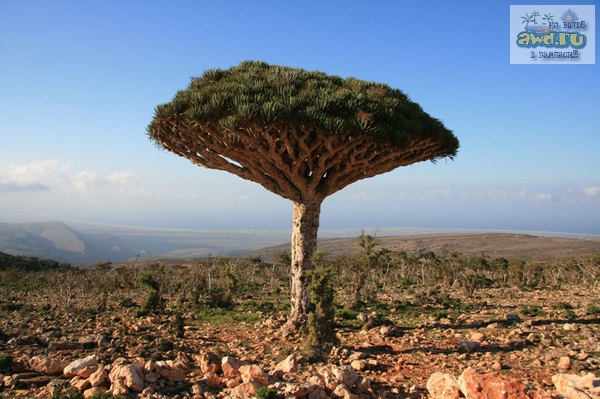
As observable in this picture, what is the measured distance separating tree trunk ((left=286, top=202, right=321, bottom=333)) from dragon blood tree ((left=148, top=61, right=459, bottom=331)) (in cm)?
2

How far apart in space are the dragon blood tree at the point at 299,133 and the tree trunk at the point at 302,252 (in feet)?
0.08

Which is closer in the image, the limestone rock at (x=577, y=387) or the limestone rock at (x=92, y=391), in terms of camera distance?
the limestone rock at (x=577, y=387)

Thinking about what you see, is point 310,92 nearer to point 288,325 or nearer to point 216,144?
point 216,144

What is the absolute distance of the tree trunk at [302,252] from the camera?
9102 mm

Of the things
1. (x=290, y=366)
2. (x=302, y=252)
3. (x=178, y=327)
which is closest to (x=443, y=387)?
(x=290, y=366)

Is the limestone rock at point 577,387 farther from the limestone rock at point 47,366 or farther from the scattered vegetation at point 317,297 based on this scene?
the limestone rock at point 47,366

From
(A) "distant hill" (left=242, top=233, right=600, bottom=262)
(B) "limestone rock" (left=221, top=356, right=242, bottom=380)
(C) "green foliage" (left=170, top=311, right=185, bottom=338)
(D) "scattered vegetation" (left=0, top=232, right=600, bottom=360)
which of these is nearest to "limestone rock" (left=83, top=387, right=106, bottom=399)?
(B) "limestone rock" (left=221, top=356, right=242, bottom=380)

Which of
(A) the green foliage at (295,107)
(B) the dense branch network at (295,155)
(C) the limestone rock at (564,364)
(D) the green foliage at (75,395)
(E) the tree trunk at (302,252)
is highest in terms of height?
(A) the green foliage at (295,107)

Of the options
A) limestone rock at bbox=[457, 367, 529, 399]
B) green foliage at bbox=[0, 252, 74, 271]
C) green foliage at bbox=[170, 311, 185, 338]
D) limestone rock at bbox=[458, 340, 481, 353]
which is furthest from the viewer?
green foliage at bbox=[0, 252, 74, 271]

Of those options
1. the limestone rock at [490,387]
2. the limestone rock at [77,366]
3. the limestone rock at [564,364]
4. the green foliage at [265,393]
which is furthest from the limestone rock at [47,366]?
the limestone rock at [564,364]

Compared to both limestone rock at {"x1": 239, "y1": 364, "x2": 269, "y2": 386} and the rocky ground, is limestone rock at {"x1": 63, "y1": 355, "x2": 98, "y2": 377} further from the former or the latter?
limestone rock at {"x1": 239, "y1": 364, "x2": 269, "y2": 386}

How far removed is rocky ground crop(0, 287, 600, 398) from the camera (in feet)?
16.9

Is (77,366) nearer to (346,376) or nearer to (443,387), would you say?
(346,376)

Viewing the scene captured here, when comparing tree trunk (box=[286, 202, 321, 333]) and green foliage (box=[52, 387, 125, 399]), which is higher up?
tree trunk (box=[286, 202, 321, 333])
